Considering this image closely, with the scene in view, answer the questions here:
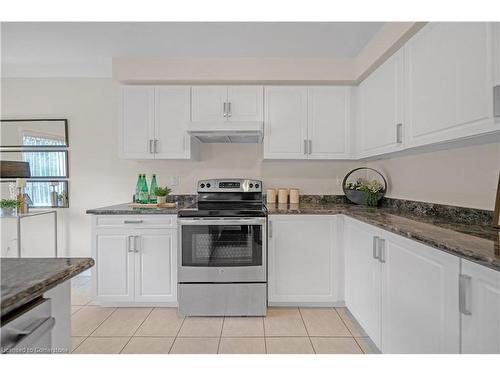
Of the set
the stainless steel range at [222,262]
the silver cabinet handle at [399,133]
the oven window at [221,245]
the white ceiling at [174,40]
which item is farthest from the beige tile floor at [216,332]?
the white ceiling at [174,40]

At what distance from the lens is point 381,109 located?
2234 mm

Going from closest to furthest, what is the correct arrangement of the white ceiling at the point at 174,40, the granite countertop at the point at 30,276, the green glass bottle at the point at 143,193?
the granite countertop at the point at 30,276 → the white ceiling at the point at 174,40 → the green glass bottle at the point at 143,193

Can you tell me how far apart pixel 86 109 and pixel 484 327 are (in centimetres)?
378

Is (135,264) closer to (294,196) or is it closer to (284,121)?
(294,196)

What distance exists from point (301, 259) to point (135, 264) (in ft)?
4.76

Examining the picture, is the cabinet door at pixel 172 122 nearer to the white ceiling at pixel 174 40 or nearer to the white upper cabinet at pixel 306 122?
the white ceiling at pixel 174 40

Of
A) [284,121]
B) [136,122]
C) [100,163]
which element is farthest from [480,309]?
[100,163]

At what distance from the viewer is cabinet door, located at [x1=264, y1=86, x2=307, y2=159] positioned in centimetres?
275

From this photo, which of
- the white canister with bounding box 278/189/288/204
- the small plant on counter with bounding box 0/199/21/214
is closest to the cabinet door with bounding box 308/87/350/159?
the white canister with bounding box 278/189/288/204

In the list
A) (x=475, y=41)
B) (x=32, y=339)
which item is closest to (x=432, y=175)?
(x=475, y=41)

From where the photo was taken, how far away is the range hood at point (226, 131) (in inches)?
101

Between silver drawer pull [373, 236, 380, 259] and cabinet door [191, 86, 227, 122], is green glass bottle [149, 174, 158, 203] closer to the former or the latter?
cabinet door [191, 86, 227, 122]

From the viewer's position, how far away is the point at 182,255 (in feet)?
7.63

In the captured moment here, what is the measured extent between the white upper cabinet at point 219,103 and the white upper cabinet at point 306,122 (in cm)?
17
